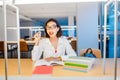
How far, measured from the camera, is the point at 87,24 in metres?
3.54

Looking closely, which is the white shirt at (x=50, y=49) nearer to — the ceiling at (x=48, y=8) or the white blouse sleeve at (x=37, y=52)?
the white blouse sleeve at (x=37, y=52)

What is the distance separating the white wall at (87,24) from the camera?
3514 millimetres

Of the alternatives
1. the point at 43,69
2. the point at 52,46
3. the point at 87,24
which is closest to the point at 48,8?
the point at 87,24

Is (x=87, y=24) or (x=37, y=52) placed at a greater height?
(x=87, y=24)

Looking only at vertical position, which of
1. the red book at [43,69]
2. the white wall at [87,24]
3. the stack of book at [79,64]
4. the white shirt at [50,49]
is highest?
the white wall at [87,24]

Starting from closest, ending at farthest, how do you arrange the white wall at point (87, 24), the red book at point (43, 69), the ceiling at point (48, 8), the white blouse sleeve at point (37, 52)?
the red book at point (43, 69) < the white blouse sleeve at point (37, 52) < the white wall at point (87, 24) < the ceiling at point (48, 8)

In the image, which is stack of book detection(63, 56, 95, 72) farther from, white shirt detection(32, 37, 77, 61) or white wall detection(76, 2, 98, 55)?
white wall detection(76, 2, 98, 55)

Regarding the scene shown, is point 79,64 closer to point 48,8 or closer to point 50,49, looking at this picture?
point 50,49

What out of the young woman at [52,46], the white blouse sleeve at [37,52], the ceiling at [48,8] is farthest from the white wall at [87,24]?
the ceiling at [48,8]

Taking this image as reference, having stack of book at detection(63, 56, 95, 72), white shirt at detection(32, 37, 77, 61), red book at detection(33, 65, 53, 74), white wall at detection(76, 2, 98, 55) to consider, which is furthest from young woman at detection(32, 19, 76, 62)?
white wall at detection(76, 2, 98, 55)

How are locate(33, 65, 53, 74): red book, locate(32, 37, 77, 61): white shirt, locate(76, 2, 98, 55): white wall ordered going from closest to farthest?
locate(33, 65, 53, 74): red book → locate(32, 37, 77, 61): white shirt → locate(76, 2, 98, 55): white wall

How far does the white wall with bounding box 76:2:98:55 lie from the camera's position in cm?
351

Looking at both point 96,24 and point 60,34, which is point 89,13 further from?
point 60,34

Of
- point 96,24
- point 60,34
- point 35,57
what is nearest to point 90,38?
point 96,24
